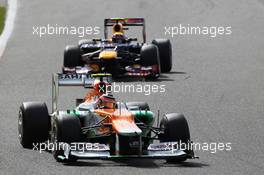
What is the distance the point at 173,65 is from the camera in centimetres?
2511

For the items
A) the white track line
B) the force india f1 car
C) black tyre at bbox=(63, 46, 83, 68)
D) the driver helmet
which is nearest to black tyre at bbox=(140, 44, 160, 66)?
the driver helmet

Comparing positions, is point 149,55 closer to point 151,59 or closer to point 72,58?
point 151,59

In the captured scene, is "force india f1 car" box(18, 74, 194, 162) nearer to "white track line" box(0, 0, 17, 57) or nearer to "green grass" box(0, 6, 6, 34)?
"white track line" box(0, 0, 17, 57)

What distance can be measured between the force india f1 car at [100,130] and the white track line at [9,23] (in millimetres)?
12358

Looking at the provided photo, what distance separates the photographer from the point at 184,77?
2266 centimetres

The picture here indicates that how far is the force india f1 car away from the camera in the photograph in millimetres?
12836

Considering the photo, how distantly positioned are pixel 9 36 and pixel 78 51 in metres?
6.79

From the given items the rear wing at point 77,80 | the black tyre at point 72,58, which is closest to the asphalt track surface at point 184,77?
the black tyre at point 72,58

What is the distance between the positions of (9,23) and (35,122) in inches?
715

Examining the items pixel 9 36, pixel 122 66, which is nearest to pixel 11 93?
pixel 122 66

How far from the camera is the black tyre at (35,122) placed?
1406 cm

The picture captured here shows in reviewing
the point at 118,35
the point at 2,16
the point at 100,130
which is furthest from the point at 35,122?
the point at 2,16

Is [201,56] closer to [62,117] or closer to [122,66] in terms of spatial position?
[122,66]

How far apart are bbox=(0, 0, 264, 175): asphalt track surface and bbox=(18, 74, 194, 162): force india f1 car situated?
0.52 ft
